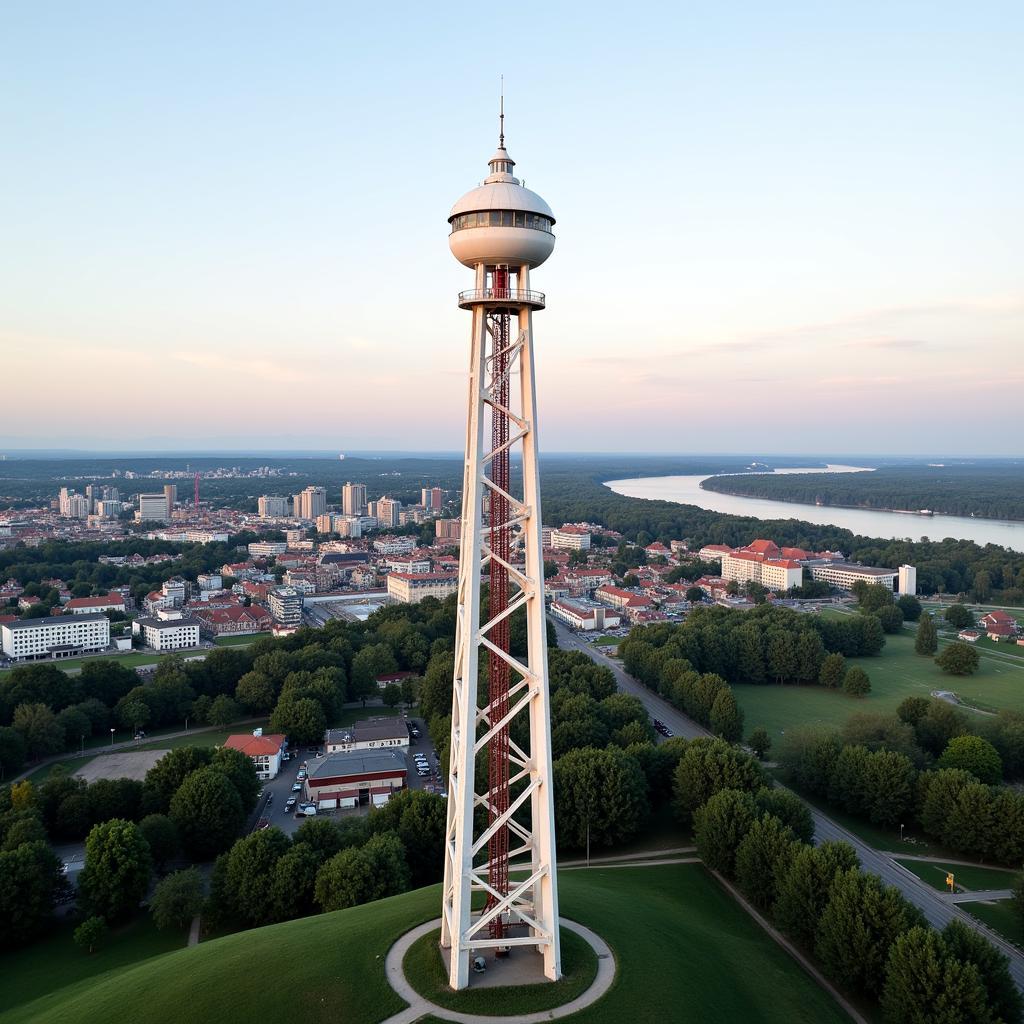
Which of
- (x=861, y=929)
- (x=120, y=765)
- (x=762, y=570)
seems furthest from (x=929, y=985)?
(x=762, y=570)

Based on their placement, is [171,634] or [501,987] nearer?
[501,987]

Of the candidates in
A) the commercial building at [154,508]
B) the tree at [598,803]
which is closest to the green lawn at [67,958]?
the tree at [598,803]

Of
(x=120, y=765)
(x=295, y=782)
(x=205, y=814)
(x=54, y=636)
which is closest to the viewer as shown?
(x=205, y=814)

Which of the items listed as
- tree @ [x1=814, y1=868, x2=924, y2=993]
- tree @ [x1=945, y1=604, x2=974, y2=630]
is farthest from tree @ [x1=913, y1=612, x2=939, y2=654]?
tree @ [x1=814, y1=868, x2=924, y2=993]

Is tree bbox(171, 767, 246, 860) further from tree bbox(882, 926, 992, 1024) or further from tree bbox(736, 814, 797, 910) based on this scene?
tree bbox(882, 926, 992, 1024)

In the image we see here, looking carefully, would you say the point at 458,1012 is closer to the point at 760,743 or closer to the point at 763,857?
the point at 763,857

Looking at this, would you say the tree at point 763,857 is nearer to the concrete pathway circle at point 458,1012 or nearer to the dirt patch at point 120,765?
the concrete pathway circle at point 458,1012
